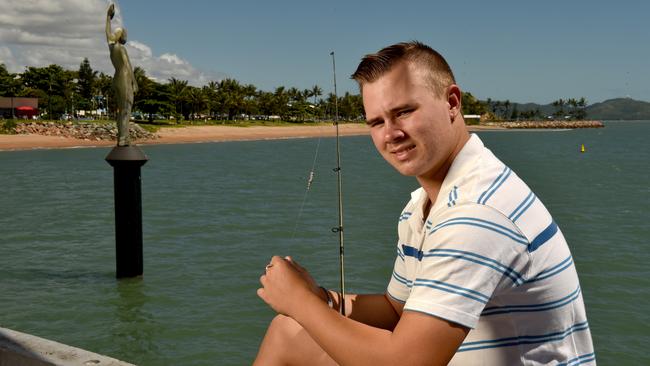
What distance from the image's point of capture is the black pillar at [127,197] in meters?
8.48

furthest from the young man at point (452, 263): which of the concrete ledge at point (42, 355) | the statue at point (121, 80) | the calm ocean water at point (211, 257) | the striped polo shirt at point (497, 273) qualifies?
the statue at point (121, 80)

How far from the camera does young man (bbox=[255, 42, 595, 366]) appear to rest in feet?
5.18

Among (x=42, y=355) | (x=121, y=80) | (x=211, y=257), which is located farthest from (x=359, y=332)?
(x=211, y=257)

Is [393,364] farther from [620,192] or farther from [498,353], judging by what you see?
[620,192]

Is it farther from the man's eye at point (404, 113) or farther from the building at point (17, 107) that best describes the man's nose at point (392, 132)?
the building at point (17, 107)

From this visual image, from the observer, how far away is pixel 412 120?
1841 millimetres

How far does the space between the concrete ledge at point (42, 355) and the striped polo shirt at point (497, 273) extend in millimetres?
2467

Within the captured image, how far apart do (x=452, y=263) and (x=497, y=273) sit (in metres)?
0.12

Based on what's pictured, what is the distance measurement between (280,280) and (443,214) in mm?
553

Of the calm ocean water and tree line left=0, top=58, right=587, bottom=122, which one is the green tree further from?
the calm ocean water

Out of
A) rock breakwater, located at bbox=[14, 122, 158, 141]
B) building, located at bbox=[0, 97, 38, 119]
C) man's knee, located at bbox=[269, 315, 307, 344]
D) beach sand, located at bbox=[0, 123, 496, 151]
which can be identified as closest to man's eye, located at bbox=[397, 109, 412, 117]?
man's knee, located at bbox=[269, 315, 307, 344]

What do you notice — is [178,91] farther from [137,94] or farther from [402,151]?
[402,151]

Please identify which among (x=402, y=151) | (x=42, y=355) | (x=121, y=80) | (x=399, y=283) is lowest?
(x=42, y=355)

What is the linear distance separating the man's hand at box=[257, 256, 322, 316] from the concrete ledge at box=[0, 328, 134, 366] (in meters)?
2.04
